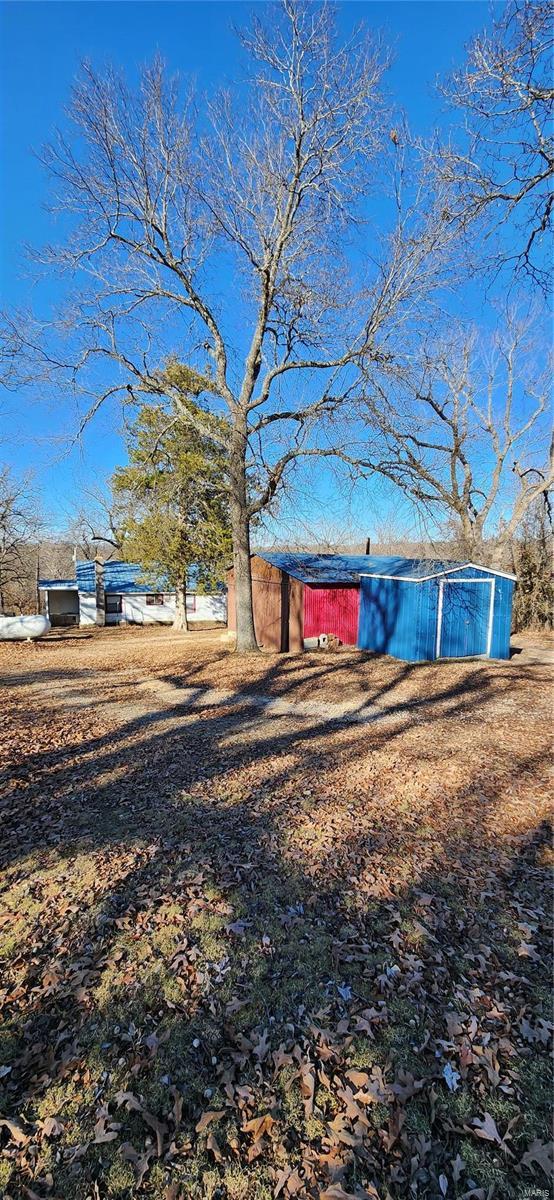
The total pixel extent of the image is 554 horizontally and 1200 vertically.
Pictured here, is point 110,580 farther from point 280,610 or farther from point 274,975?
point 274,975

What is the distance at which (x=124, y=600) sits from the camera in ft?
106

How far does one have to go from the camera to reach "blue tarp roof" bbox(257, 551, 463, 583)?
16031 millimetres

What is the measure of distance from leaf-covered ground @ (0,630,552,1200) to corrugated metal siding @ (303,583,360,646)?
11.9 metres

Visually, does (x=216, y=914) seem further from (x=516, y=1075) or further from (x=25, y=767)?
(x=25, y=767)

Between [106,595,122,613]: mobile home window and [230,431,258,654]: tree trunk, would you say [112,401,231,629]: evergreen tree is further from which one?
[106,595,122,613]: mobile home window

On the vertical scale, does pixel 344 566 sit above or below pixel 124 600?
above

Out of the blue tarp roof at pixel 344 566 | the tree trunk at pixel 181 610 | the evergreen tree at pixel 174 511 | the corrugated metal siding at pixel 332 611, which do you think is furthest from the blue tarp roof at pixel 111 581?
the corrugated metal siding at pixel 332 611

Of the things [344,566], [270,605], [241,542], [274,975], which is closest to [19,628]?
[270,605]

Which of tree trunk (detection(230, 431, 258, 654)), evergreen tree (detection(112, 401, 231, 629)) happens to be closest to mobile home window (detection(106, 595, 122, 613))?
evergreen tree (detection(112, 401, 231, 629))

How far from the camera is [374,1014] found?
272 centimetres

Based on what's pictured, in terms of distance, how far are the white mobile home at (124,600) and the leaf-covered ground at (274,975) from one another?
26002 millimetres

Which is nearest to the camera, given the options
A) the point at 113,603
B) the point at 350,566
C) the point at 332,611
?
the point at 332,611

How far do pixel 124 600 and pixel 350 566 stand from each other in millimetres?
18099

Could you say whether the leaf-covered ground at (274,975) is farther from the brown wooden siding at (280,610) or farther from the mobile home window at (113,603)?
the mobile home window at (113,603)
